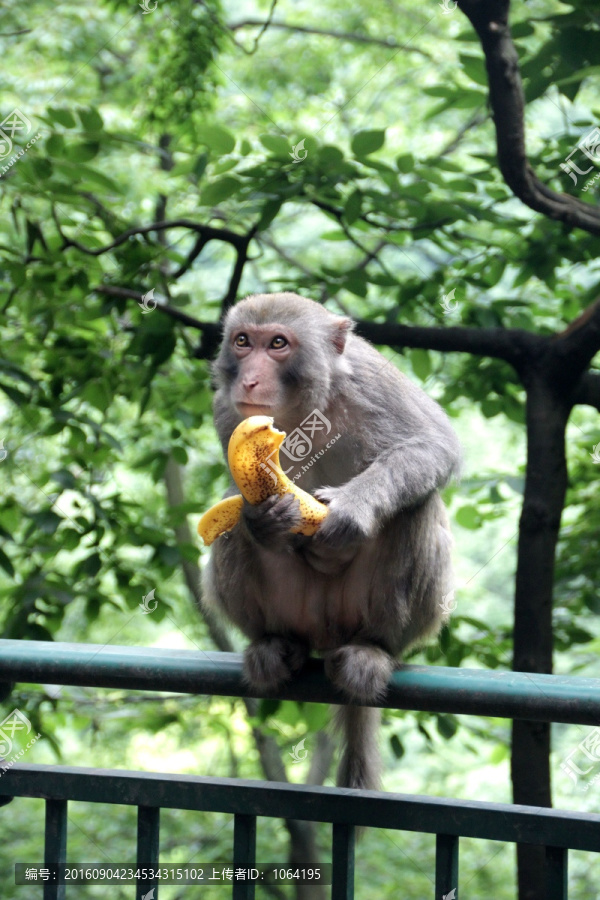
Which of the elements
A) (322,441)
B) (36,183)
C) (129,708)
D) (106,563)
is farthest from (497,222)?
(129,708)

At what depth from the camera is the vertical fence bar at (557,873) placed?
1.47 meters

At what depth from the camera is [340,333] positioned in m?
2.78

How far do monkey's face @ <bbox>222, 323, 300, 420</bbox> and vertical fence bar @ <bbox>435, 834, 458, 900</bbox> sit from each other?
51.9 inches

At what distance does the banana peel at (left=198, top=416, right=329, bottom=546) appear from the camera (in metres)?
2.06

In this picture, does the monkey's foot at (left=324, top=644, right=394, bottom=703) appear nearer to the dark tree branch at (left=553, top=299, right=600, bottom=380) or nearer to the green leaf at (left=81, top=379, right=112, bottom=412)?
the dark tree branch at (left=553, top=299, right=600, bottom=380)

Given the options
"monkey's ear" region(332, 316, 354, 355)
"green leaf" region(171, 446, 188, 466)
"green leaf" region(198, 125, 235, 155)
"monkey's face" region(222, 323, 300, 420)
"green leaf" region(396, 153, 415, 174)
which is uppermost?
"green leaf" region(198, 125, 235, 155)

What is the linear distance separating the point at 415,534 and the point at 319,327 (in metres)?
0.72

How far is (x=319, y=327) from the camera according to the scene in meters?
2.72

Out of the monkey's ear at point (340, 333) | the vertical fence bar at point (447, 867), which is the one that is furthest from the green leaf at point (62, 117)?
the vertical fence bar at point (447, 867)

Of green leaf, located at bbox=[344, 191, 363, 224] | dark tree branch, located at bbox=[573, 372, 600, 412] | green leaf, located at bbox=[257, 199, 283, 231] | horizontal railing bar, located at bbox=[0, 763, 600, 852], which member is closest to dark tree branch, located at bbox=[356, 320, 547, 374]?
dark tree branch, located at bbox=[573, 372, 600, 412]

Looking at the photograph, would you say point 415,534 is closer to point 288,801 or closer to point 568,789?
point 288,801

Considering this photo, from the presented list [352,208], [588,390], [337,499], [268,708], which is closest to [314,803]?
[337,499]

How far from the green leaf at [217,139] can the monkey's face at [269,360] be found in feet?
2.97

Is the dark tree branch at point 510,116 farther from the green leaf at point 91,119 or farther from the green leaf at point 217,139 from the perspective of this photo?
the green leaf at point 91,119
